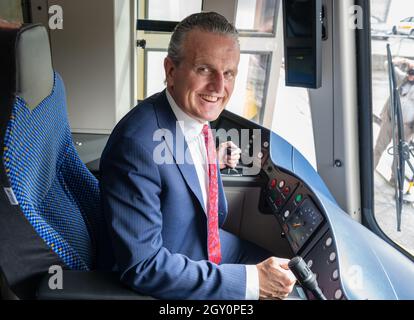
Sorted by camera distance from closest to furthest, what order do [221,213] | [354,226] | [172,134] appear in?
1. [172,134]
2. [354,226]
3. [221,213]

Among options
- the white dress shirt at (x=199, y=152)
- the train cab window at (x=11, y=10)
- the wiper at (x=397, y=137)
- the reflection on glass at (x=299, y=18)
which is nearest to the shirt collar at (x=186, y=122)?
the white dress shirt at (x=199, y=152)

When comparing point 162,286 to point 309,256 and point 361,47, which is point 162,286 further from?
point 361,47

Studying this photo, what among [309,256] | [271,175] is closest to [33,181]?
[309,256]

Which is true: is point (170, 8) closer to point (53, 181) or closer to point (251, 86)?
point (251, 86)

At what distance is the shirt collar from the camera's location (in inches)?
48.3

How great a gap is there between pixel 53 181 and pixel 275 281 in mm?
767

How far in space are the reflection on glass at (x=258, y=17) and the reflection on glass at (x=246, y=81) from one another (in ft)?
0.80

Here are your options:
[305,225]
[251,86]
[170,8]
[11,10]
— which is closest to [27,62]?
[305,225]

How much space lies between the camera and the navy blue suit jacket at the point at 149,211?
1.01 metres

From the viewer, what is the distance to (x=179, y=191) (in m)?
1.14

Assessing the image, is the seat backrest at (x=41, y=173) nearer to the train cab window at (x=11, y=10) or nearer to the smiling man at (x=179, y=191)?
the smiling man at (x=179, y=191)

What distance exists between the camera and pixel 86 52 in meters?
2.19

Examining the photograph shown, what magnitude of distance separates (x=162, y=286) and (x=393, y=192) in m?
1.03

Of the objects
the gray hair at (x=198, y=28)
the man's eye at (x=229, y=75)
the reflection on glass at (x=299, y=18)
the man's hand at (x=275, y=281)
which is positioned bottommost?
the man's hand at (x=275, y=281)
